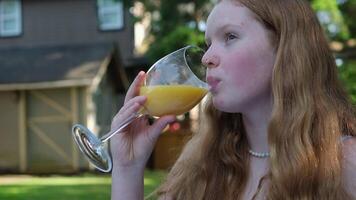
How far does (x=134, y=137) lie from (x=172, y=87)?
0.69ft

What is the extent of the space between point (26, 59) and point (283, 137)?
16.8 meters

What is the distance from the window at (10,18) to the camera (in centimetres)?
2055

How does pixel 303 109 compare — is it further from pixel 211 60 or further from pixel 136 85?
pixel 136 85

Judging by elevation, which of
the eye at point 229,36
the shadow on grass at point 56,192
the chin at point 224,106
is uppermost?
the eye at point 229,36

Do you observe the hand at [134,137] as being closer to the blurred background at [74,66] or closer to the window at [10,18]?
the blurred background at [74,66]

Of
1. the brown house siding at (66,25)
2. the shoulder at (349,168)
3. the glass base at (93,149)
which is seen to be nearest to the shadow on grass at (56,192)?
the glass base at (93,149)

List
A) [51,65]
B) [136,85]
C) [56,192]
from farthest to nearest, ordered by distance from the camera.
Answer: [51,65] < [56,192] < [136,85]

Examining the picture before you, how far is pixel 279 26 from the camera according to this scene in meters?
1.66

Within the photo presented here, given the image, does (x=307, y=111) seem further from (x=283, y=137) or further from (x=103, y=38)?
(x=103, y=38)

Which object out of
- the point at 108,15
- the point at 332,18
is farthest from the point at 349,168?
the point at 108,15

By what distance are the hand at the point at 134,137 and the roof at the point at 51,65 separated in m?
13.9

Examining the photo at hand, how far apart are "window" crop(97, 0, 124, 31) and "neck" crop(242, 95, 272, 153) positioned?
60.0ft

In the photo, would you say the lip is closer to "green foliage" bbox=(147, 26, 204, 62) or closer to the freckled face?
the freckled face

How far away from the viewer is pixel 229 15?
1.69 m
